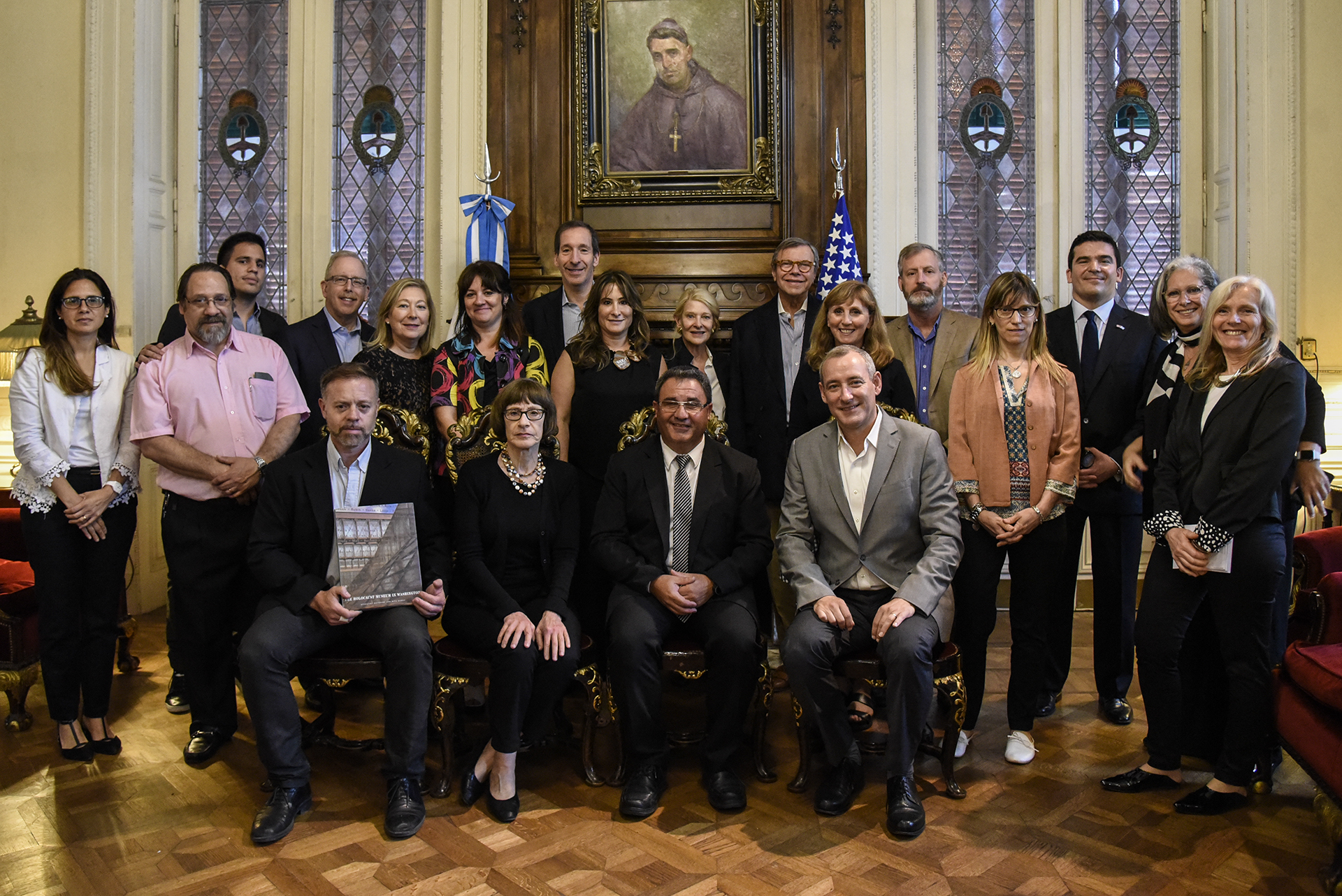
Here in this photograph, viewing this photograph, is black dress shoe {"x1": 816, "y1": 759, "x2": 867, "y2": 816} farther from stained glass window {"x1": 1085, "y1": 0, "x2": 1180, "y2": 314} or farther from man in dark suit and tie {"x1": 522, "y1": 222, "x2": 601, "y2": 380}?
stained glass window {"x1": 1085, "y1": 0, "x2": 1180, "y2": 314}

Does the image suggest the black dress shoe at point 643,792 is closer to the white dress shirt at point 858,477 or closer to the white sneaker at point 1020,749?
the white dress shirt at point 858,477

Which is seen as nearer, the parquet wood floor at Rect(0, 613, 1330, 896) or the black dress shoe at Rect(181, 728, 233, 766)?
the parquet wood floor at Rect(0, 613, 1330, 896)

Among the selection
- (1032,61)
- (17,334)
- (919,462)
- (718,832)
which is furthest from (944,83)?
(17,334)

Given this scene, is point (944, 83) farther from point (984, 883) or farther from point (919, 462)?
point (984, 883)

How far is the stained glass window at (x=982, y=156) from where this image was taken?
→ 578cm

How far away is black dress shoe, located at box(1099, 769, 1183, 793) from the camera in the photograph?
3107 millimetres

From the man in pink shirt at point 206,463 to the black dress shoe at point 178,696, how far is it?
20.6 inches

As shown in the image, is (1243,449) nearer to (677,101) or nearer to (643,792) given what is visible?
(643,792)

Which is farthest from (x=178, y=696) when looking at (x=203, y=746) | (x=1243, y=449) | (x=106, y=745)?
(x=1243, y=449)

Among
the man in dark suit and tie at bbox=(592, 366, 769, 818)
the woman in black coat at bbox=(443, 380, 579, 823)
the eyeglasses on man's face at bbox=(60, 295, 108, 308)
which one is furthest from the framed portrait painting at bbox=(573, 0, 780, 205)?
the eyeglasses on man's face at bbox=(60, 295, 108, 308)

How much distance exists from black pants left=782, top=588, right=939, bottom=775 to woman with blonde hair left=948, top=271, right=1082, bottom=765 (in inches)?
15.8

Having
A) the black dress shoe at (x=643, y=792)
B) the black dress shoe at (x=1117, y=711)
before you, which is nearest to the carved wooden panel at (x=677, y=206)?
the black dress shoe at (x=1117, y=711)

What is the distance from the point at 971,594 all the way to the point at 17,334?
4.71m

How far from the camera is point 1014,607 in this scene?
3.45 m
